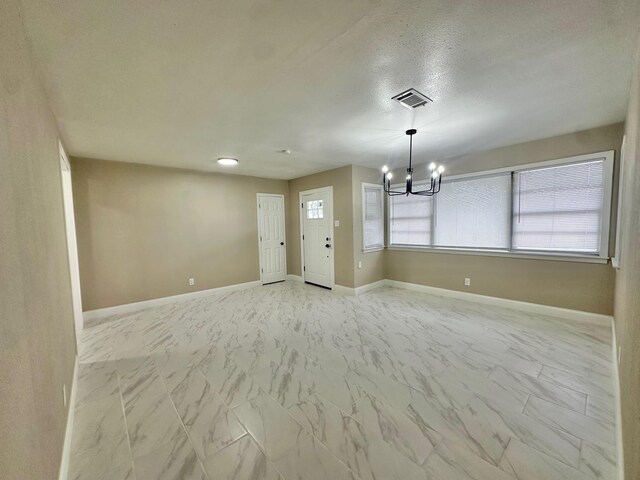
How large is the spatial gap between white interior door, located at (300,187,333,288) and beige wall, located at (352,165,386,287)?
56 cm

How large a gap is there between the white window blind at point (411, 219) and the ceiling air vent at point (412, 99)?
105 inches

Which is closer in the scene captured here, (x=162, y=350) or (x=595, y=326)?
(x=162, y=350)

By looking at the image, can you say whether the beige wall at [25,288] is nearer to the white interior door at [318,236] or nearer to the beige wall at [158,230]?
the beige wall at [158,230]

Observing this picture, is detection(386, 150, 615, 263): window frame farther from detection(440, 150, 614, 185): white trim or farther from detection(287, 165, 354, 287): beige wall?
detection(287, 165, 354, 287): beige wall

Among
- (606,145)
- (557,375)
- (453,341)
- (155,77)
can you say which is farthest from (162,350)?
(606,145)

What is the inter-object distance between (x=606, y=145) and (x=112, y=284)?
275 inches

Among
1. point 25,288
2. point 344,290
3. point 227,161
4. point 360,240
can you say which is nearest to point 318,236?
point 360,240

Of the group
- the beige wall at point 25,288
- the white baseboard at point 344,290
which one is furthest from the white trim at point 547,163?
the beige wall at point 25,288

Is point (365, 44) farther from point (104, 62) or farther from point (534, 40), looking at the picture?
point (104, 62)

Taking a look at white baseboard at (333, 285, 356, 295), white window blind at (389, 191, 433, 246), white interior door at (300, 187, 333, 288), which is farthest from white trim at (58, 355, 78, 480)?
white window blind at (389, 191, 433, 246)

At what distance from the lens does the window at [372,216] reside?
5012 mm

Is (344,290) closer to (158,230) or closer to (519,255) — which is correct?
(519,255)

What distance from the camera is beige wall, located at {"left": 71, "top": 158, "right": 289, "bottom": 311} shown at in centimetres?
388

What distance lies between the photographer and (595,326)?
3.21 m
